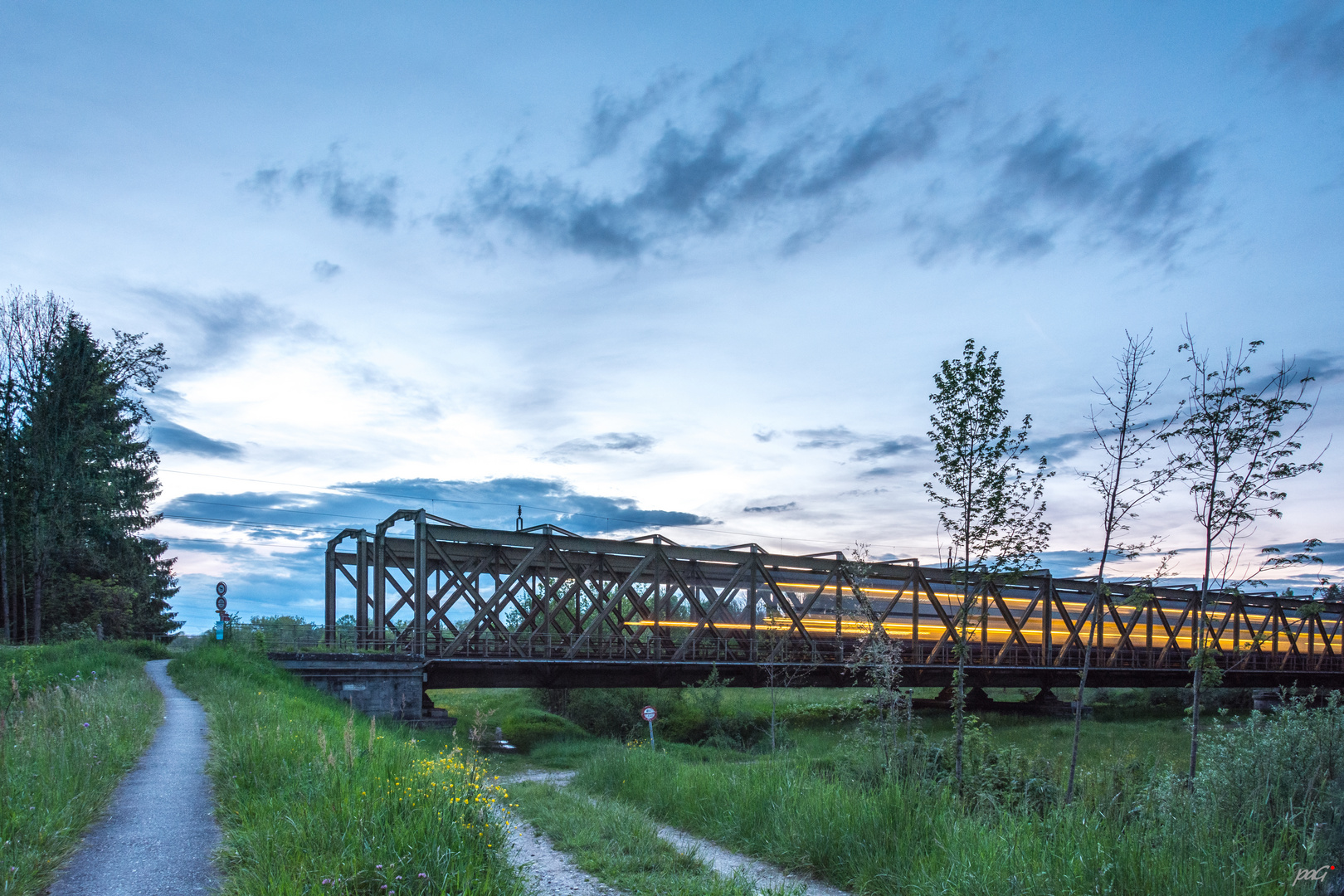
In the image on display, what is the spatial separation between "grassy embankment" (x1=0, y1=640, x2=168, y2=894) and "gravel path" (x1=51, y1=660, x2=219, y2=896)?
0.67 feet

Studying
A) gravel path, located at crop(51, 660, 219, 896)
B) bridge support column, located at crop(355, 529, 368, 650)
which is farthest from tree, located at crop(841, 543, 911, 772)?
bridge support column, located at crop(355, 529, 368, 650)

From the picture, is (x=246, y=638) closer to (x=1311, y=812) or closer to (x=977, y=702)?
(x=1311, y=812)

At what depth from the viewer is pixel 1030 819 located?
993 centimetres

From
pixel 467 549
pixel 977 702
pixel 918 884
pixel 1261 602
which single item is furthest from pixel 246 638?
pixel 1261 602

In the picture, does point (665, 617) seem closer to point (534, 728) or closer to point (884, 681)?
point (534, 728)

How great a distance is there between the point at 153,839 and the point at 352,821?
2.64 metres

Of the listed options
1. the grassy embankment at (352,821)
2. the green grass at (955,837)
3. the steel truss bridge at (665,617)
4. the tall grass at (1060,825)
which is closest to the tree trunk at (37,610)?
the steel truss bridge at (665,617)

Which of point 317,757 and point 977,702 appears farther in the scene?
point 977,702

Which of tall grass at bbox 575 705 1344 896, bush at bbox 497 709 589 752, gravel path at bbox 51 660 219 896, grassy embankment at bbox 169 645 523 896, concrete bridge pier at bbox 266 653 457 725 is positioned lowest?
bush at bbox 497 709 589 752

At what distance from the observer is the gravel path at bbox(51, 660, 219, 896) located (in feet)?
24.2

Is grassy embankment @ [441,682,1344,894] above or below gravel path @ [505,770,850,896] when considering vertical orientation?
above

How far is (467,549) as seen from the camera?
38.4 meters

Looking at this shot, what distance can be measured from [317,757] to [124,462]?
5018cm

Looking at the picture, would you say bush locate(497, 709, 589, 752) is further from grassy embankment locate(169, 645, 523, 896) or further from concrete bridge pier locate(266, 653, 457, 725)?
grassy embankment locate(169, 645, 523, 896)
